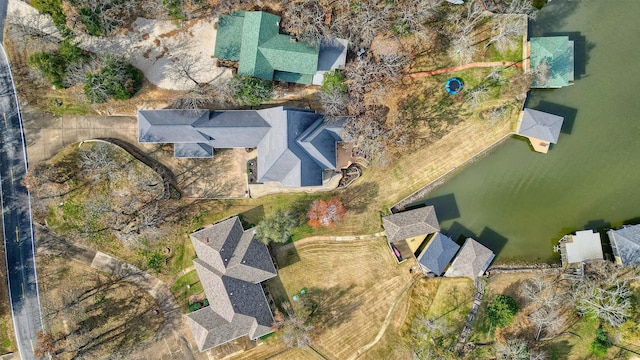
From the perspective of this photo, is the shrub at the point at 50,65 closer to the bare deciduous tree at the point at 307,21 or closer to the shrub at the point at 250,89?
the shrub at the point at 250,89

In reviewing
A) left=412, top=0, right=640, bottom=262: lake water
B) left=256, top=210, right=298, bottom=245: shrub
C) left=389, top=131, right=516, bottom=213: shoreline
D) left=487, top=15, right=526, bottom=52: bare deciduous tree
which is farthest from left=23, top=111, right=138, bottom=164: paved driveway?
left=487, top=15, right=526, bottom=52: bare deciduous tree

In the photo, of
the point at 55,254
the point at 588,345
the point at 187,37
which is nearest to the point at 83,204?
the point at 55,254

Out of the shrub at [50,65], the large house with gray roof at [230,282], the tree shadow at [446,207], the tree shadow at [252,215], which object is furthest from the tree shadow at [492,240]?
the shrub at [50,65]

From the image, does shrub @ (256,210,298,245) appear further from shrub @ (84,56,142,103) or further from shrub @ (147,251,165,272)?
shrub @ (84,56,142,103)

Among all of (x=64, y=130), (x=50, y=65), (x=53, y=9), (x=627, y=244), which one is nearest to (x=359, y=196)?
(x=627, y=244)

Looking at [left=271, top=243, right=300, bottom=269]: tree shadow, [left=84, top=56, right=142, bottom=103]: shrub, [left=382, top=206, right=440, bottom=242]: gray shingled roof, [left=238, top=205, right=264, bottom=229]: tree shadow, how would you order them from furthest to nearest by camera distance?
[left=238, top=205, right=264, bottom=229]: tree shadow, [left=271, top=243, right=300, bottom=269]: tree shadow, [left=382, top=206, right=440, bottom=242]: gray shingled roof, [left=84, top=56, right=142, bottom=103]: shrub

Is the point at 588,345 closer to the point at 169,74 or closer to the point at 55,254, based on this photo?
the point at 169,74
